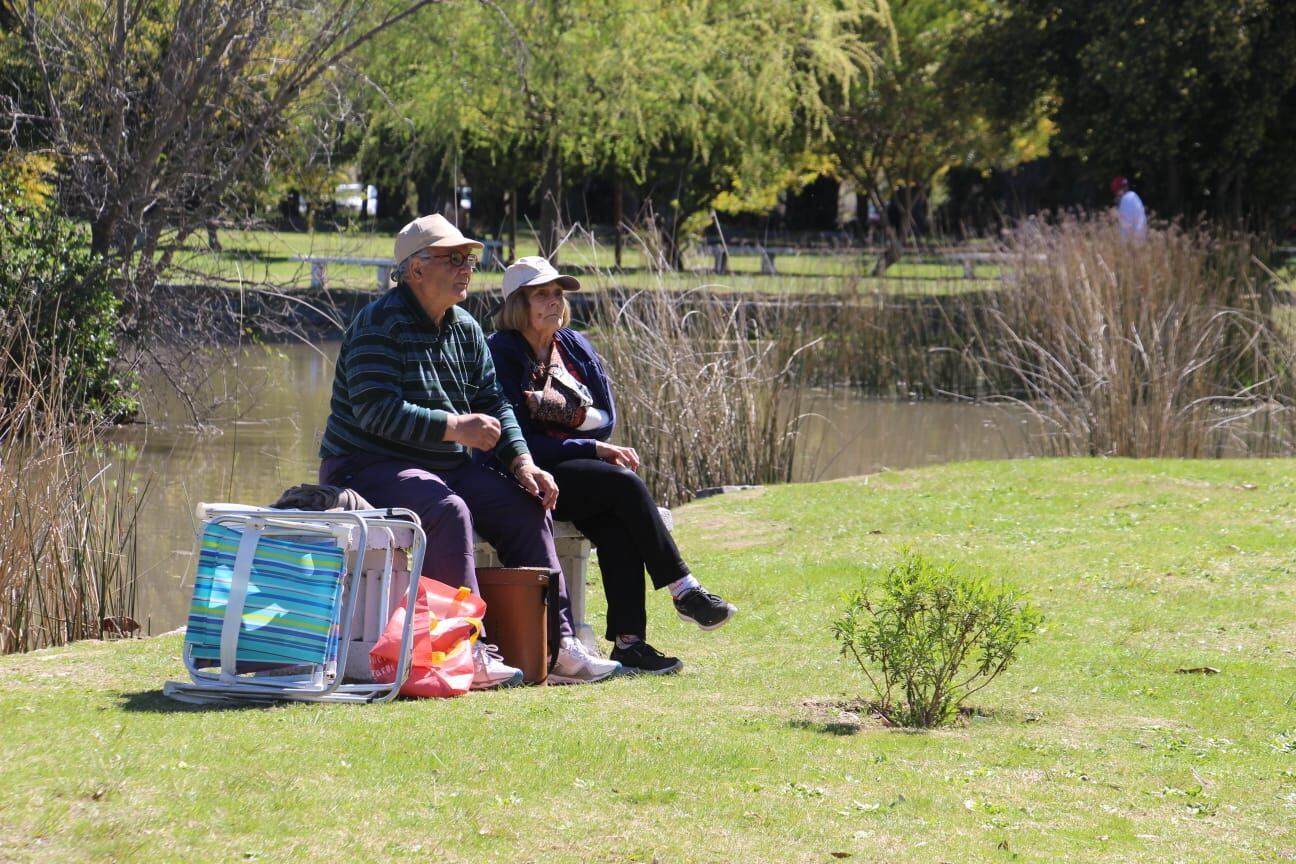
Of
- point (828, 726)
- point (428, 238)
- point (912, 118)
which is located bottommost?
point (828, 726)

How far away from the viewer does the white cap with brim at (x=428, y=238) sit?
18.1 ft

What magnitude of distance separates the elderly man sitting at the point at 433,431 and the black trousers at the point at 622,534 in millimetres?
242

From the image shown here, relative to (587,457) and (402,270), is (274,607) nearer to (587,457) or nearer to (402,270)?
(402,270)

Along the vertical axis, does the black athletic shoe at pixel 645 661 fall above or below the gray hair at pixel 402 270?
below

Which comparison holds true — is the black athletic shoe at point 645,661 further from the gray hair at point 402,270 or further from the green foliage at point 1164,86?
the green foliage at point 1164,86

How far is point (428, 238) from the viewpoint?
554 cm

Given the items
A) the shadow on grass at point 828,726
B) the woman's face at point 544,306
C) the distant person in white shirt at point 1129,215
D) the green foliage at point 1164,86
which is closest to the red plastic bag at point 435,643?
the shadow on grass at point 828,726

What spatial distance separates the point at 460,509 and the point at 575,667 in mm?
687

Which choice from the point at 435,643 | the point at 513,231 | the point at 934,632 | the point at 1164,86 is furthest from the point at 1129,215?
the point at 435,643

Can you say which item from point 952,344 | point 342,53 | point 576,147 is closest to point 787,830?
point 342,53

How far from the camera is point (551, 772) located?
4.21 m

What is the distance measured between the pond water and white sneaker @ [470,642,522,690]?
96.6 inches

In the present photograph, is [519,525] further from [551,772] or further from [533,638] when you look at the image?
[551,772]

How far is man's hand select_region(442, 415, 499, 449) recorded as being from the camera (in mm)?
5445
